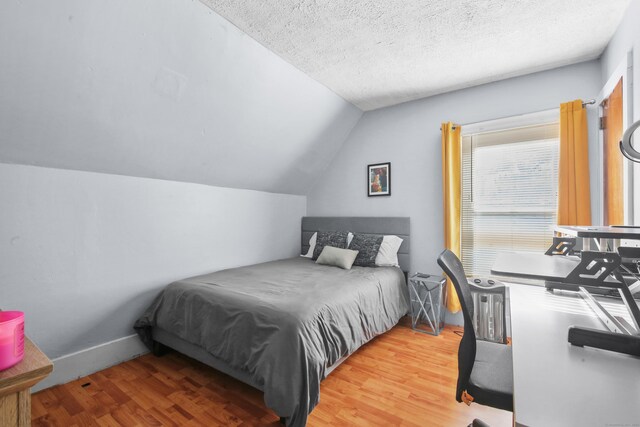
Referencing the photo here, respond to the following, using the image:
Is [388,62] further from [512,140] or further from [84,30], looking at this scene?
[84,30]

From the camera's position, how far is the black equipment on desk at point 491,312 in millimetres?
2764

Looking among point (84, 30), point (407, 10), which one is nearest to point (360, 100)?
point (407, 10)

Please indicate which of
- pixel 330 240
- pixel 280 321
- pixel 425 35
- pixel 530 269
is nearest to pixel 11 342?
pixel 280 321

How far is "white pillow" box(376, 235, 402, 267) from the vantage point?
340 centimetres

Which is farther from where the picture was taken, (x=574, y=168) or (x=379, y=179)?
(x=379, y=179)

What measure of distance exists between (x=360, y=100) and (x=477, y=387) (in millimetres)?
3152

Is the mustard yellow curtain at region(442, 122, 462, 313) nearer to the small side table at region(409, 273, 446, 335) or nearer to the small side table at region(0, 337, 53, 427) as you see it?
the small side table at region(409, 273, 446, 335)

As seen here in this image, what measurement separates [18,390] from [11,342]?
0.15m

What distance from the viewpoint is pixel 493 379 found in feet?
4.13

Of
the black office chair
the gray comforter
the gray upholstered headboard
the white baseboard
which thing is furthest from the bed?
the black office chair

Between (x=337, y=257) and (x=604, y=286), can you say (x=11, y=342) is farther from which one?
(x=337, y=257)

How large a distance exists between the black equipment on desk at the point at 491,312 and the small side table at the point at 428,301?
361 mm

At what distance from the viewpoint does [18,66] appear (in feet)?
5.46

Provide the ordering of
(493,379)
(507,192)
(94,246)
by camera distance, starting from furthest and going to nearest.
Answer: (507,192) < (94,246) < (493,379)
